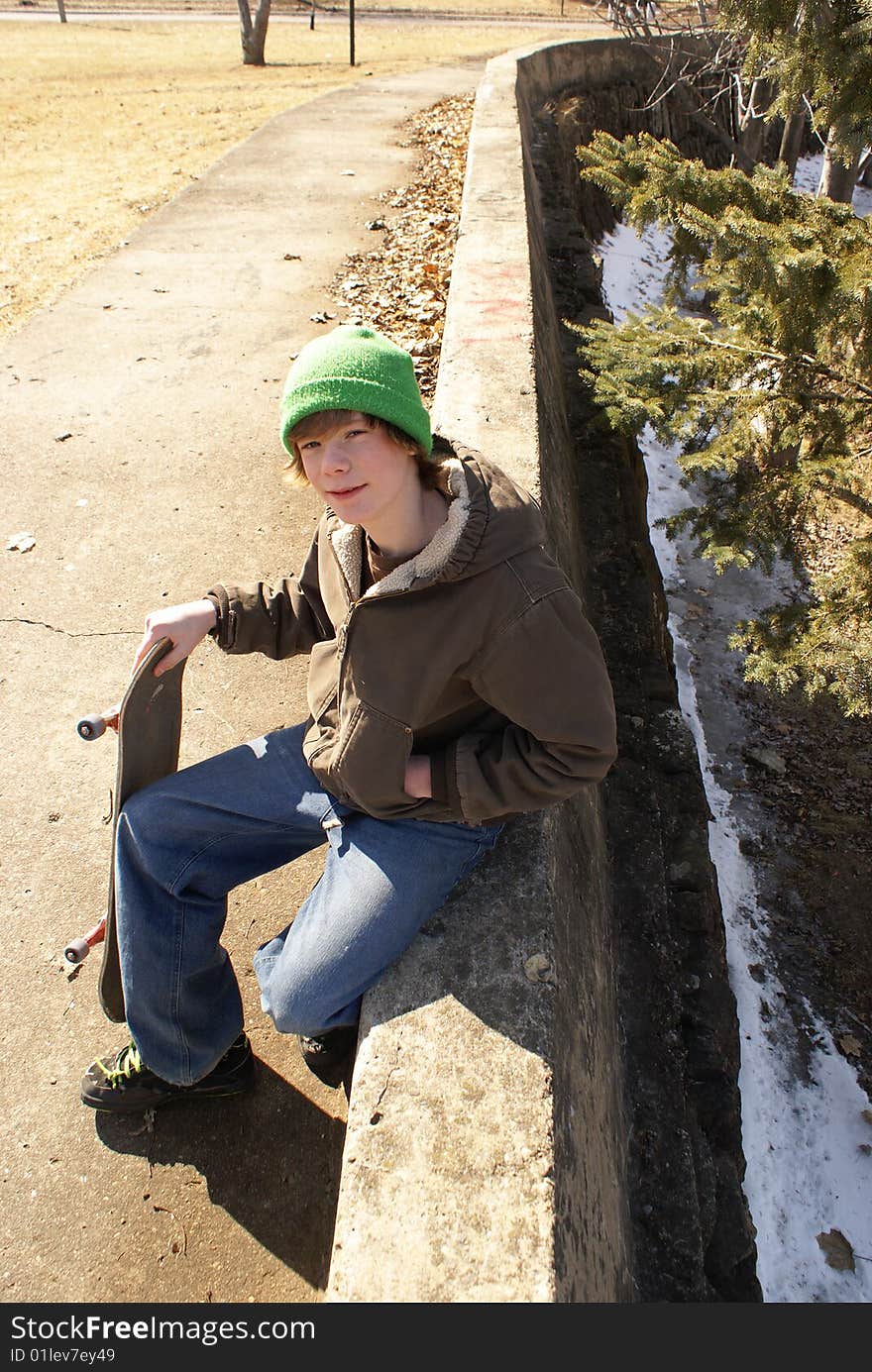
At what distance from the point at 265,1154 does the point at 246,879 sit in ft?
2.15

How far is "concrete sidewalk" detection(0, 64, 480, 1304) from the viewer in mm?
2084

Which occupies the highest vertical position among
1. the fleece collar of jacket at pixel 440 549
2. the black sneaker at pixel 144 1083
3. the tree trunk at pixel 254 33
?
the tree trunk at pixel 254 33

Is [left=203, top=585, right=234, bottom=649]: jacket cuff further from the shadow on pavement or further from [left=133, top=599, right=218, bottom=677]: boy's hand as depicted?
the shadow on pavement

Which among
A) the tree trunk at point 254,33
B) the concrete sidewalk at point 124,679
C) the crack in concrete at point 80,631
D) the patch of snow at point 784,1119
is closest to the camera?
the concrete sidewalk at point 124,679

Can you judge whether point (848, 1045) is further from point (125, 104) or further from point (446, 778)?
point (125, 104)

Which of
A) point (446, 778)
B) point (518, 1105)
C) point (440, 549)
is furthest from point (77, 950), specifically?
point (440, 549)

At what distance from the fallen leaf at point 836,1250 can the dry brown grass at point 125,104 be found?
20.8 feet

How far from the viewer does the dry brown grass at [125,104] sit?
24.1ft

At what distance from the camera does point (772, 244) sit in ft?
12.1

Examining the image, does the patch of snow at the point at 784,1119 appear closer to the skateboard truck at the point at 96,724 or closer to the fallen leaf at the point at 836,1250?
the fallen leaf at the point at 836,1250

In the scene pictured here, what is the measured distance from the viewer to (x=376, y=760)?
6.57 feet

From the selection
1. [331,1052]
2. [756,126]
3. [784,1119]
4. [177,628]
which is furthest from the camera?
[756,126]

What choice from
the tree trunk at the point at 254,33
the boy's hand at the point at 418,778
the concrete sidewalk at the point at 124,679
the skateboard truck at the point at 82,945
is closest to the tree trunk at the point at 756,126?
the concrete sidewalk at the point at 124,679

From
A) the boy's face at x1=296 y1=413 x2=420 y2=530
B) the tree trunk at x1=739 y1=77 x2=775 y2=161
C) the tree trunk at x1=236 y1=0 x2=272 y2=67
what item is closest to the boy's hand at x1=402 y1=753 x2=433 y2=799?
the boy's face at x1=296 y1=413 x2=420 y2=530
